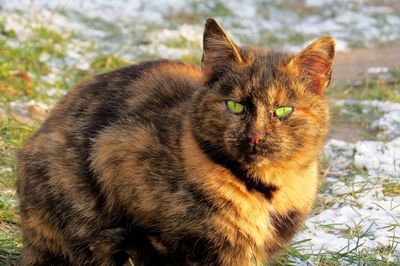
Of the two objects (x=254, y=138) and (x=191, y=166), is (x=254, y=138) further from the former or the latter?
(x=191, y=166)

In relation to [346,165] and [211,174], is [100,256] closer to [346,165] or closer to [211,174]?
[211,174]

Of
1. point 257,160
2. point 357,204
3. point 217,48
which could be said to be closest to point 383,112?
point 357,204

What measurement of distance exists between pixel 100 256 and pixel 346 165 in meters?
2.46

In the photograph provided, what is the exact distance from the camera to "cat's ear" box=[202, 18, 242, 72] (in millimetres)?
2943


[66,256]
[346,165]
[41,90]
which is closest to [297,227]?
[66,256]

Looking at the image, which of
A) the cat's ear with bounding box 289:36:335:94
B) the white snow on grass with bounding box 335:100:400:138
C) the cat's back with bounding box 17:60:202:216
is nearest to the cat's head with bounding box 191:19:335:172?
the cat's ear with bounding box 289:36:335:94

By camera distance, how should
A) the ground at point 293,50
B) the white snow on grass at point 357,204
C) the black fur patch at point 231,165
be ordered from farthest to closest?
the ground at point 293,50, the white snow on grass at point 357,204, the black fur patch at point 231,165

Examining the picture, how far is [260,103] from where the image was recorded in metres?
2.79

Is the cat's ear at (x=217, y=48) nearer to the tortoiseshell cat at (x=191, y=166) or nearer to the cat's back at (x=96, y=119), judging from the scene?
the tortoiseshell cat at (x=191, y=166)

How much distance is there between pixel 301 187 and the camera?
119 inches

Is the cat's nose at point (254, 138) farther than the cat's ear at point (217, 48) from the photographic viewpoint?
No

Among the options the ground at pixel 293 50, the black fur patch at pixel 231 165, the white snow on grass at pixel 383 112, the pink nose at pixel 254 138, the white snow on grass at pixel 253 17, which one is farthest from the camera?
the white snow on grass at pixel 253 17

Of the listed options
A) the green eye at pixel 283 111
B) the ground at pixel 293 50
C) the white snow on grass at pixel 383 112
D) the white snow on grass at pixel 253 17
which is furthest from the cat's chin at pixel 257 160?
the white snow on grass at pixel 253 17

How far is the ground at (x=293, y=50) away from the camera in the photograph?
3.76m
